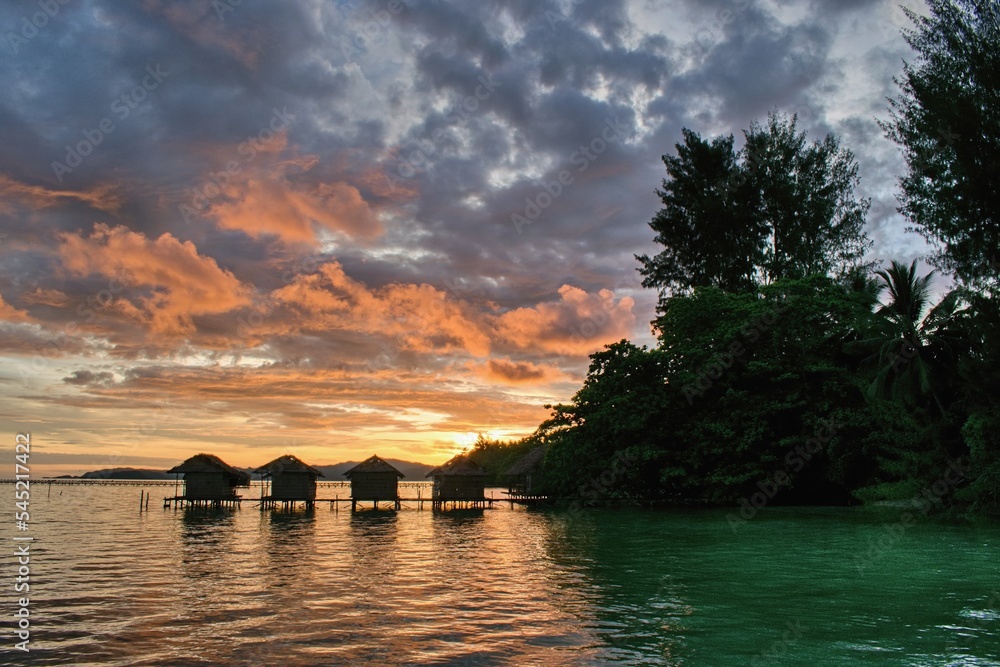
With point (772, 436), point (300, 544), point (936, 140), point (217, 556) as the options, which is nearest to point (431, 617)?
point (217, 556)

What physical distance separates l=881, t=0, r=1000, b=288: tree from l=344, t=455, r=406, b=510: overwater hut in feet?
106

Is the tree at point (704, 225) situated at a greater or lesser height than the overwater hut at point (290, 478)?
greater

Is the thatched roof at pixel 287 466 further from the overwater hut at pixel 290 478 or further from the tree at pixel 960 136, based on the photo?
the tree at pixel 960 136

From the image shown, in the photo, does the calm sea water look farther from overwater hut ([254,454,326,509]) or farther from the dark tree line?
overwater hut ([254,454,326,509])

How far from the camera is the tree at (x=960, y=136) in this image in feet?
61.8

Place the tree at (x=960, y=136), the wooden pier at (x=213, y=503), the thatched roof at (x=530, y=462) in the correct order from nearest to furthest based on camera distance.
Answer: the tree at (x=960, y=136) → the wooden pier at (x=213, y=503) → the thatched roof at (x=530, y=462)

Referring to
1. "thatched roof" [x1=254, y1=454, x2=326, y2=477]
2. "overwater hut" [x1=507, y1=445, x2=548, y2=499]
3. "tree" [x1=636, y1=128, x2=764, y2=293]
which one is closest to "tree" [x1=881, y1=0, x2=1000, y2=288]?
"tree" [x1=636, y1=128, x2=764, y2=293]

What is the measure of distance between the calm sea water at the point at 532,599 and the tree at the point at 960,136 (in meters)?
7.99

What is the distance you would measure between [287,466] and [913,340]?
33517mm

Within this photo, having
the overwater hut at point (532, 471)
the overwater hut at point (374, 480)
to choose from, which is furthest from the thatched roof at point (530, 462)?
→ the overwater hut at point (374, 480)

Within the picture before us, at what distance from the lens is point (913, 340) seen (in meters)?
30.8

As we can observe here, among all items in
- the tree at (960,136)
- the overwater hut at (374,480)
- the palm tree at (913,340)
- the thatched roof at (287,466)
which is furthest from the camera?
the overwater hut at (374,480)

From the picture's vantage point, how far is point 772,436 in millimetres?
35562

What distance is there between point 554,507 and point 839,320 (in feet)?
60.6
